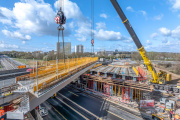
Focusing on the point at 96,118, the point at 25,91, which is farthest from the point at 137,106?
the point at 25,91

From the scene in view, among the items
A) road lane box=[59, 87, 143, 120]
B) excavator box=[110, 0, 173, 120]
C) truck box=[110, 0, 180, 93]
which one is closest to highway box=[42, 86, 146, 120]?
road lane box=[59, 87, 143, 120]

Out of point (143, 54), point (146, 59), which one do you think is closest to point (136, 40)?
point (143, 54)

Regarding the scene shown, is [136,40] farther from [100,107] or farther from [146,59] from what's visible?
[100,107]

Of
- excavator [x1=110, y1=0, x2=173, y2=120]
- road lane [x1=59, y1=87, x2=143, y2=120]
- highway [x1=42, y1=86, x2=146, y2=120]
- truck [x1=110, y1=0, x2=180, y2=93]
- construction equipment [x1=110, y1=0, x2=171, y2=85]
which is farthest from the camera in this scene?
truck [x1=110, y1=0, x2=180, y2=93]

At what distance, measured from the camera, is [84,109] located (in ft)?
62.0

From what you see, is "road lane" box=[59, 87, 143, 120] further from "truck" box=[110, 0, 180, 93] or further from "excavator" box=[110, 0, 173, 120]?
"truck" box=[110, 0, 180, 93]

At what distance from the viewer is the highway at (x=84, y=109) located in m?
16.5

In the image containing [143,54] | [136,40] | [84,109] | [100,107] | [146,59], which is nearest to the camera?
[84,109]

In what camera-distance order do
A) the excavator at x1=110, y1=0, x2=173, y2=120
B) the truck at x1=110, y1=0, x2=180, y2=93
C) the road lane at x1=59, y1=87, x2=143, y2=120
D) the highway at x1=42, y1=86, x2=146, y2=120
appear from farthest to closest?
the truck at x1=110, y1=0, x2=180, y2=93, the excavator at x1=110, y1=0, x2=173, y2=120, the road lane at x1=59, y1=87, x2=143, y2=120, the highway at x1=42, y1=86, x2=146, y2=120

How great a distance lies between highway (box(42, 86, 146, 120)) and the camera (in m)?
16.5

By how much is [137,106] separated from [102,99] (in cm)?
764

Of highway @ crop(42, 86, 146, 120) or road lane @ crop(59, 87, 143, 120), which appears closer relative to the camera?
highway @ crop(42, 86, 146, 120)

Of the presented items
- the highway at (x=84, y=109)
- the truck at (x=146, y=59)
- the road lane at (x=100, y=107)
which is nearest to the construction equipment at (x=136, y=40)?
the truck at (x=146, y=59)

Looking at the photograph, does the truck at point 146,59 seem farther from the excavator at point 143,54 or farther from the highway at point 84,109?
the highway at point 84,109
